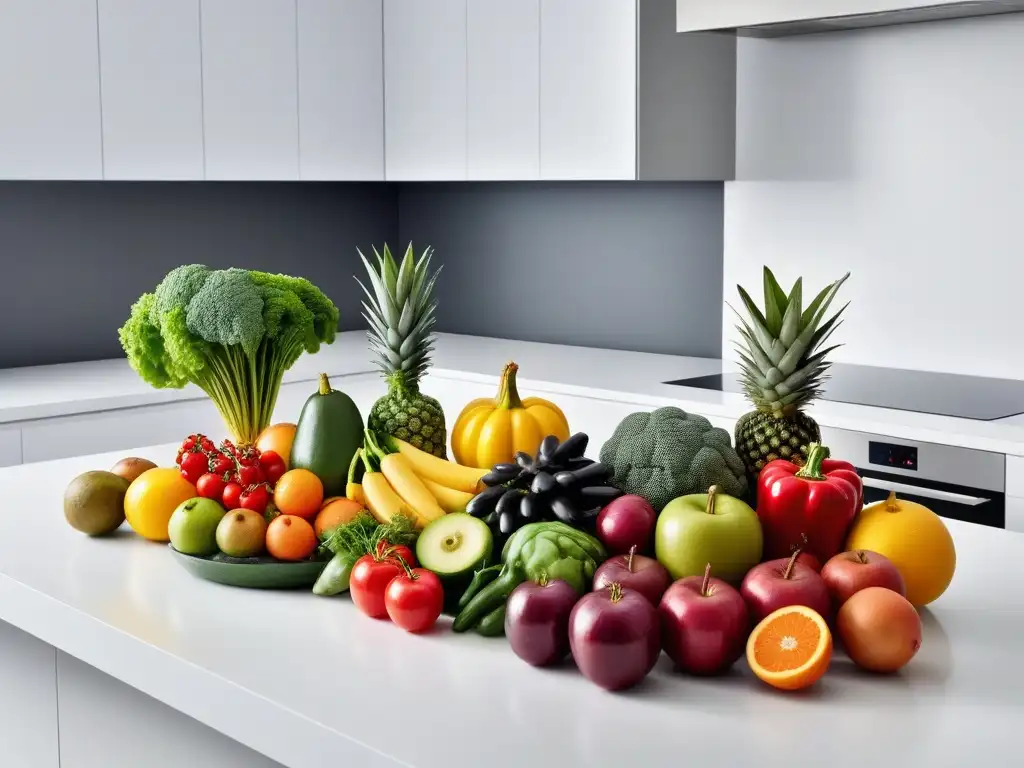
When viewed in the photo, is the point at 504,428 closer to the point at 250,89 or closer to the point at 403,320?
the point at 403,320

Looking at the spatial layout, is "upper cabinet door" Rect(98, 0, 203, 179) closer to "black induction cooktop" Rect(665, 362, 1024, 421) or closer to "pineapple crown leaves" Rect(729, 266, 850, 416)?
"black induction cooktop" Rect(665, 362, 1024, 421)

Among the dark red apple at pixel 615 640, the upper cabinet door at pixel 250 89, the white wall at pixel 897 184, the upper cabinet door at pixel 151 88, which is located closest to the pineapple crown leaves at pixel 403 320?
the dark red apple at pixel 615 640

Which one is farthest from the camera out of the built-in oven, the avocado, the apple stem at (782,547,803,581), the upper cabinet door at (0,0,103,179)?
the upper cabinet door at (0,0,103,179)

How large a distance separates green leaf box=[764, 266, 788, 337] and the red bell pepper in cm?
26

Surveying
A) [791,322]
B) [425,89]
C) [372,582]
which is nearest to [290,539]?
[372,582]

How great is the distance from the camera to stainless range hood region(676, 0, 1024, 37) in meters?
2.77

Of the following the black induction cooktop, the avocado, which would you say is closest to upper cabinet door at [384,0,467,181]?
the black induction cooktop

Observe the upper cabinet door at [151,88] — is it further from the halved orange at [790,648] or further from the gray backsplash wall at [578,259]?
the halved orange at [790,648]

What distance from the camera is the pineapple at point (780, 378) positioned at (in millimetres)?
1581

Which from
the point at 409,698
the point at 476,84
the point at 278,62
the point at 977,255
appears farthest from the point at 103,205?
the point at 409,698

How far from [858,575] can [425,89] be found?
313 centimetres

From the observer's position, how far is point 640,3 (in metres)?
3.34

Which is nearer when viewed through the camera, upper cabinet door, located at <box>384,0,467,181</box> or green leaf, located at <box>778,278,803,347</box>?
green leaf, located at <box>778,278,803,347</box>

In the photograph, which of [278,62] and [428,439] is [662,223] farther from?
[428,439]
